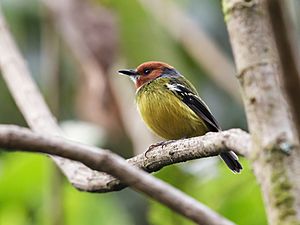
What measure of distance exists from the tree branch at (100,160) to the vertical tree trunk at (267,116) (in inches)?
3.0

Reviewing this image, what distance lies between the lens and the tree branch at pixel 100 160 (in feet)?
2.37

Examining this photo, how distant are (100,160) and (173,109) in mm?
2510

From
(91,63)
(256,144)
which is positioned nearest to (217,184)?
(91,63)

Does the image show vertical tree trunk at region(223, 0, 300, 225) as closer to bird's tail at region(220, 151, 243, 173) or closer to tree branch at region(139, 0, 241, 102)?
bird's tail at region(220, 151, 243, 173)

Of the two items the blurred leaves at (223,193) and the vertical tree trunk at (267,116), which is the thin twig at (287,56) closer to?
the vertical tree trunk at (267,116)

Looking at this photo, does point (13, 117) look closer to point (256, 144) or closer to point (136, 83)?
point (136, 83)

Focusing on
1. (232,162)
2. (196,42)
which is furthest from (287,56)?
(196,42)

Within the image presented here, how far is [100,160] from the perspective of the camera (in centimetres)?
77

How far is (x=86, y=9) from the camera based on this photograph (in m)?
3.25

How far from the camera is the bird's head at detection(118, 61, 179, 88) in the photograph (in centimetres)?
362

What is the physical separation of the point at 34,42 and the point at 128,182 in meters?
4.86

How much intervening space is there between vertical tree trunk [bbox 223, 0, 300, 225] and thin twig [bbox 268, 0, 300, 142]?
0.9 inches

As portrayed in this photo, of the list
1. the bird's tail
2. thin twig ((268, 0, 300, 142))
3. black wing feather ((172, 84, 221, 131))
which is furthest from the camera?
black wing feather ((172, 84, 221, 131))

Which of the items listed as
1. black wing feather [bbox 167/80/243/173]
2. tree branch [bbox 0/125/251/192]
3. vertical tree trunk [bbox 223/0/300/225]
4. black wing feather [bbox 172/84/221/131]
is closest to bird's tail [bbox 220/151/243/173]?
black wing feather [bbox 167/80/243/173]
